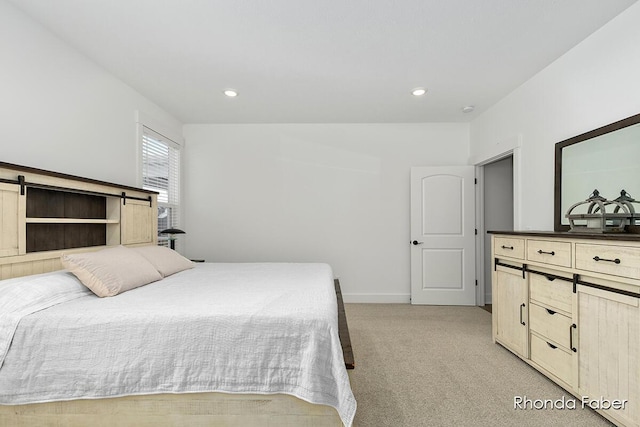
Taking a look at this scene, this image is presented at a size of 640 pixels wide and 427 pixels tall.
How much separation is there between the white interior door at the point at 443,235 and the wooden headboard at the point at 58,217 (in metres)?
3.34

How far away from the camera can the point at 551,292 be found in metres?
2.12

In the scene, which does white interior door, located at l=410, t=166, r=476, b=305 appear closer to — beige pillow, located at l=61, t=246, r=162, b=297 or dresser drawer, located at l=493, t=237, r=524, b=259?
dresser drawer, located at l=493, t=237, r=524, b=259

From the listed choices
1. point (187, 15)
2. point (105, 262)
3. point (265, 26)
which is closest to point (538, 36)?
point (265, 26)

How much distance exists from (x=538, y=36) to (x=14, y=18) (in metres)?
3.64

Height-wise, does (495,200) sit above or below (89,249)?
above

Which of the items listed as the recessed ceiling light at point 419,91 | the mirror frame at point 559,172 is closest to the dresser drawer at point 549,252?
the mirror frame at point 559,172

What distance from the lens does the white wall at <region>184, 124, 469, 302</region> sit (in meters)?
4.36

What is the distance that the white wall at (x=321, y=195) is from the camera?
4355mm

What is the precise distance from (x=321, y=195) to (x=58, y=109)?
9.61ft

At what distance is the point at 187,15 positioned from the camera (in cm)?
204

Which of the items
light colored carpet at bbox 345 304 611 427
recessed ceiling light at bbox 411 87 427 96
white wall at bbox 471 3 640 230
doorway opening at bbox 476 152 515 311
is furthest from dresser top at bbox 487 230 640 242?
doorway opening at bbox 476 152 515 311

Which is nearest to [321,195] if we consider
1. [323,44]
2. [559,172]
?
[323,44]

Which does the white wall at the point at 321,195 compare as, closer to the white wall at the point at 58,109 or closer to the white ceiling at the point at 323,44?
the white ceiling at the point at 323,44

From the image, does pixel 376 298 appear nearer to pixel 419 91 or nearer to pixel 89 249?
pixel 419 91
